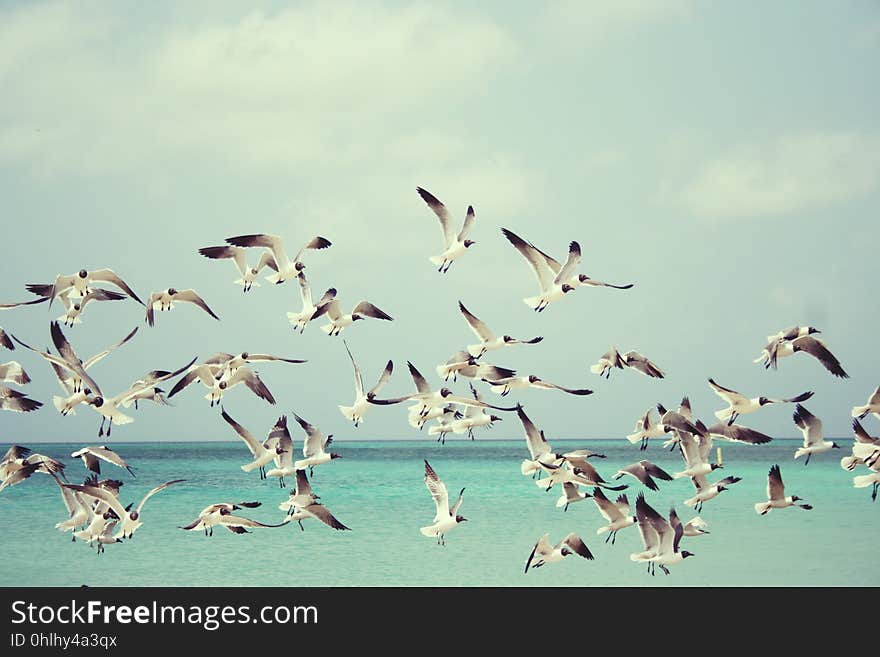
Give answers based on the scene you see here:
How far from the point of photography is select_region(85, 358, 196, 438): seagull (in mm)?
14461

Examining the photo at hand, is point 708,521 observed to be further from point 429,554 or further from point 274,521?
point 274,521

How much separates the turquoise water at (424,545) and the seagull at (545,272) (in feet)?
20.8

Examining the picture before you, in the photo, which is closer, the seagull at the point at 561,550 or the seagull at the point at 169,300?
the seagull at the point at 561,550

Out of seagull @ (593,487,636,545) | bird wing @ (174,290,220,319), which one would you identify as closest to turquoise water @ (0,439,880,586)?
seagull @ (593,487,636,545)

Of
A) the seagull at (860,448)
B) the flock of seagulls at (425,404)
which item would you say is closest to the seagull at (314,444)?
the flock of seagulls at (425,404)

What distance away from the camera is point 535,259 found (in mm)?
15164

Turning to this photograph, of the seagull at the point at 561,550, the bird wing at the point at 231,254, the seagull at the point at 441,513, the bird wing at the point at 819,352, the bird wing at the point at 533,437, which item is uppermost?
the bird wing at the point at 231,254

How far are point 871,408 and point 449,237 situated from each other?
18.0 feet

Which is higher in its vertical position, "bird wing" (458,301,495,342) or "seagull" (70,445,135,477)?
"bird wing" (458,301,495,342)

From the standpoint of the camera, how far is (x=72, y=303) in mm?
15008

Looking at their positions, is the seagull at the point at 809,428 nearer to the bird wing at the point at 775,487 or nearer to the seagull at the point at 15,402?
the bird wing at the point at 775,487

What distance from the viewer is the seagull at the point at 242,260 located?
15430 millimetres

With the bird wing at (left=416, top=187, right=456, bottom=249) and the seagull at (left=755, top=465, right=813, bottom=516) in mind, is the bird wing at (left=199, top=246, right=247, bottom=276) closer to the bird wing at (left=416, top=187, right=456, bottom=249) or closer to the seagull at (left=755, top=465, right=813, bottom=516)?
the bird wing at (left=416, top=187, right=456, bottom=249)

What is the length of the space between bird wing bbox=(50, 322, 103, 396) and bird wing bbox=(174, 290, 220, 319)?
4.96 ft
